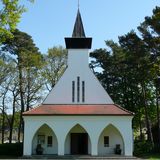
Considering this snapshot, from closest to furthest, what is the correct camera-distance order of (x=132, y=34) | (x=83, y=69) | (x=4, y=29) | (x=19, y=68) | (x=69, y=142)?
(x=4, y=29)
(x=69, y=142)
(x=83, y=69)
(x=132, y=34)
(x=19, y=68)

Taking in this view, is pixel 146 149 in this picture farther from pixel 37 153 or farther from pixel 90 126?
pixel 37 153

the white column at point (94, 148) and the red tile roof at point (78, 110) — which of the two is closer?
the white column at point (94, 148)

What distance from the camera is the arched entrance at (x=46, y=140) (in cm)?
2719

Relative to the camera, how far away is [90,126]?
2553 centimetres

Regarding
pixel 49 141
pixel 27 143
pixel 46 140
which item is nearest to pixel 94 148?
pixel 49 141

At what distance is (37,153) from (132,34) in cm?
1507

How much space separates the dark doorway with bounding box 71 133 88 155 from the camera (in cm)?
2756

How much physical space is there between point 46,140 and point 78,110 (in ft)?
13.2

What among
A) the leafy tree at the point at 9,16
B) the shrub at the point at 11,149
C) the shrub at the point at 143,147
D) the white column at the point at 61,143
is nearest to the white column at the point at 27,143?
the white column at the point at 61,143

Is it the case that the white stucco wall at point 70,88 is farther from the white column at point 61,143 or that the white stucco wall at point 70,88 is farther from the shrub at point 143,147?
the shrub at point 143,147

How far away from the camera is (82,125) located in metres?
25.6

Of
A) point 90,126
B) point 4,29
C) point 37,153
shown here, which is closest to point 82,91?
point 90,126

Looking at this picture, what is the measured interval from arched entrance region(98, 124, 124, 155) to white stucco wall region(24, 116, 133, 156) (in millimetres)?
1446

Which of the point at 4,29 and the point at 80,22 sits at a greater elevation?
the point at 80,22
